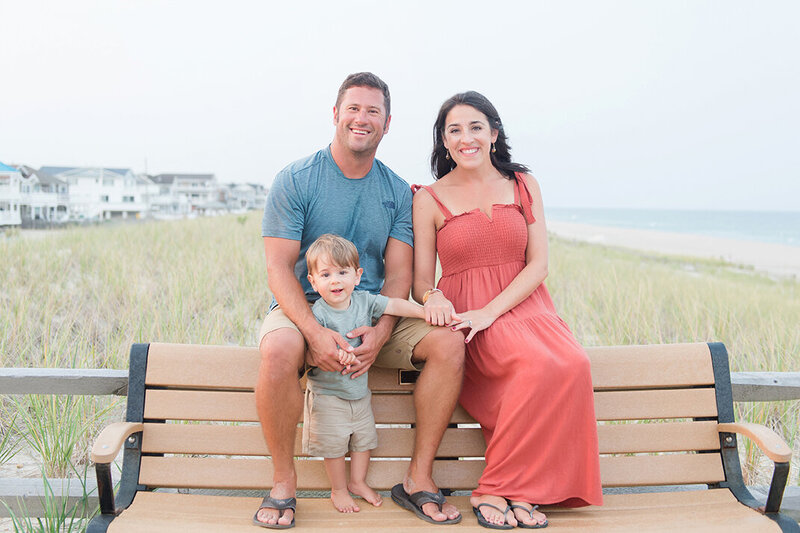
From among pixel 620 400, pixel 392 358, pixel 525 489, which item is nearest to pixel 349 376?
pixel 392 358

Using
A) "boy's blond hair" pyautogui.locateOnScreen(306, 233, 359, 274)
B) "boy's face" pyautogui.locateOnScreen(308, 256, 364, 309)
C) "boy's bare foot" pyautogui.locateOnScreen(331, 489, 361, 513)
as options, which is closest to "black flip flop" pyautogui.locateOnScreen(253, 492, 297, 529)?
"boy's bare foot" pyautogui.locateOnScreen(331, 489, 361, 513)

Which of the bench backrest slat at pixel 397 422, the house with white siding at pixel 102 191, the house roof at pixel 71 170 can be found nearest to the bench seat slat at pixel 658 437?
the bench backrest slat at pixel 397 422

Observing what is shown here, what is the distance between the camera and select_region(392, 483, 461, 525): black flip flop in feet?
7.50

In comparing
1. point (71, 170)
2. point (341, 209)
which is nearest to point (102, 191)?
point (71, 170)

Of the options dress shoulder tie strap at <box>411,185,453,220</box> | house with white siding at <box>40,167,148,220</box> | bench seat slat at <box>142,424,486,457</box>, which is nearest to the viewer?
bench seat slat at <box>142,424,486,457</box>

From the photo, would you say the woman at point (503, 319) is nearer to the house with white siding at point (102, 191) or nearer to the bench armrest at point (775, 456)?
the bench armrest at point (775, 456)

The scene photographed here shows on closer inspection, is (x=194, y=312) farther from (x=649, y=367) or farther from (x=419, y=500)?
(x=649, y=367)

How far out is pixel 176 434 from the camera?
2.54 metres

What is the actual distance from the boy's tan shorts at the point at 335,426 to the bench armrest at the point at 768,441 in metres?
1.53

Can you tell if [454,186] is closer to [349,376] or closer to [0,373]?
[349,376]

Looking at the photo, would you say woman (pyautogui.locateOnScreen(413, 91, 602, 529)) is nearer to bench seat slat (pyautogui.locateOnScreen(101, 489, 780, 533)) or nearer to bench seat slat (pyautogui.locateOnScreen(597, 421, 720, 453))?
bench seat slat (pyautogui.locateOnScreen(101, 489, 780, 533))

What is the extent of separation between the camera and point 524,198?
301 cm

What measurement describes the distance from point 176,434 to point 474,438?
1.31m

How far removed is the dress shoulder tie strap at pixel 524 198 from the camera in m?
2.99
